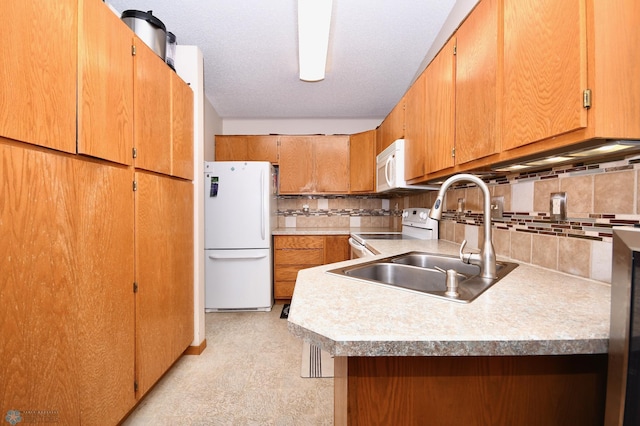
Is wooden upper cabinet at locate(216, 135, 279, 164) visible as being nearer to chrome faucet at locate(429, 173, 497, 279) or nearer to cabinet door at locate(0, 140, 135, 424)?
cabinet door at locate(0, 140, 135, 424)

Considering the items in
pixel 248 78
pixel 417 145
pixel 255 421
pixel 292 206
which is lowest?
pixel 255 421

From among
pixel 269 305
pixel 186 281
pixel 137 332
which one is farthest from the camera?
pixel 269 305

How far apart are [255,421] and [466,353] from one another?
1396 millimetres

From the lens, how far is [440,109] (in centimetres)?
151

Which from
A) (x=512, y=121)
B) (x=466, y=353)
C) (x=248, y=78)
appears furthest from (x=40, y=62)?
(x=248, y=78)

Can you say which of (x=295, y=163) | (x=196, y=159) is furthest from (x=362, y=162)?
(x=196, y=159)

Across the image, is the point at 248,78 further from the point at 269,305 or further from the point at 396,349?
the point at 396,349

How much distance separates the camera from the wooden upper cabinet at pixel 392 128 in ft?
7.16

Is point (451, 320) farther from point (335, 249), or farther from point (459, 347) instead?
point (335, 249)

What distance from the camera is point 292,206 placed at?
3.93m

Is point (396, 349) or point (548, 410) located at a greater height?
point (396, 349)

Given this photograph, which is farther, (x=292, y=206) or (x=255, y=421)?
(x=292, y=206)

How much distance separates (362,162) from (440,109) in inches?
75.8

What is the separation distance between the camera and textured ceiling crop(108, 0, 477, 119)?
74.1 inches
